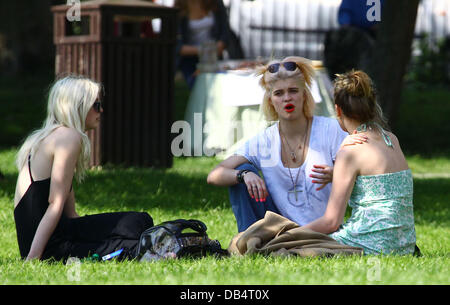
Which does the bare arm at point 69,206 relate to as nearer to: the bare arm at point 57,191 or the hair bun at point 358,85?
the bare arm at point 57,191

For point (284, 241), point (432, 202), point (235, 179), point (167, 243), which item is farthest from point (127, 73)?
point (284, 241)

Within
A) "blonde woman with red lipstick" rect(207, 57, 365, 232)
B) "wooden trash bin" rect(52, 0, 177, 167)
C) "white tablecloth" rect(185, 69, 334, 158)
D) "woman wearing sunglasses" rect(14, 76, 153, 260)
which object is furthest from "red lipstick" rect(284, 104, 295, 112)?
"wooden trash bin" rect(52, 0, 177, 167)

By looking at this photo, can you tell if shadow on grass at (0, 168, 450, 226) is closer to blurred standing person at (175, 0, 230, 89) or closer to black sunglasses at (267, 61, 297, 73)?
black sunglasses at (267, 61, 297, 73)

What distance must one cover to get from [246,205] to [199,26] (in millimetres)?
6891

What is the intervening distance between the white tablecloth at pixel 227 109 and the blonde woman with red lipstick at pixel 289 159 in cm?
387

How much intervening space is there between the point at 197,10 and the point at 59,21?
8.63ft

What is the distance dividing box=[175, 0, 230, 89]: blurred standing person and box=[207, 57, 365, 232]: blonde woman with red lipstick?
6457 millimetres

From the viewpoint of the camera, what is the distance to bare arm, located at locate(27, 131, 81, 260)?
5.16 meters

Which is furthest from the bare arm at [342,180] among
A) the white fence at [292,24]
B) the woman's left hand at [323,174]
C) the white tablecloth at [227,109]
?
the white fence at [292,24]

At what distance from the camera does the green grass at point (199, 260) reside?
4.35 metres

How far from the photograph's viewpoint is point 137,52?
32.6 ft

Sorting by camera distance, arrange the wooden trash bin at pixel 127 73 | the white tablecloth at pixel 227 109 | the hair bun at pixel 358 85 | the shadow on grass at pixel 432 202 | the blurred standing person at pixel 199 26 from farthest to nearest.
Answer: the blurred standing person at pixel 199 26
the white tablecloth at pixel 227 109
the wooden trash bin at pixel 127 73
the shadow on grass at pixel 432 202
the hair bun at pixel 358 85
